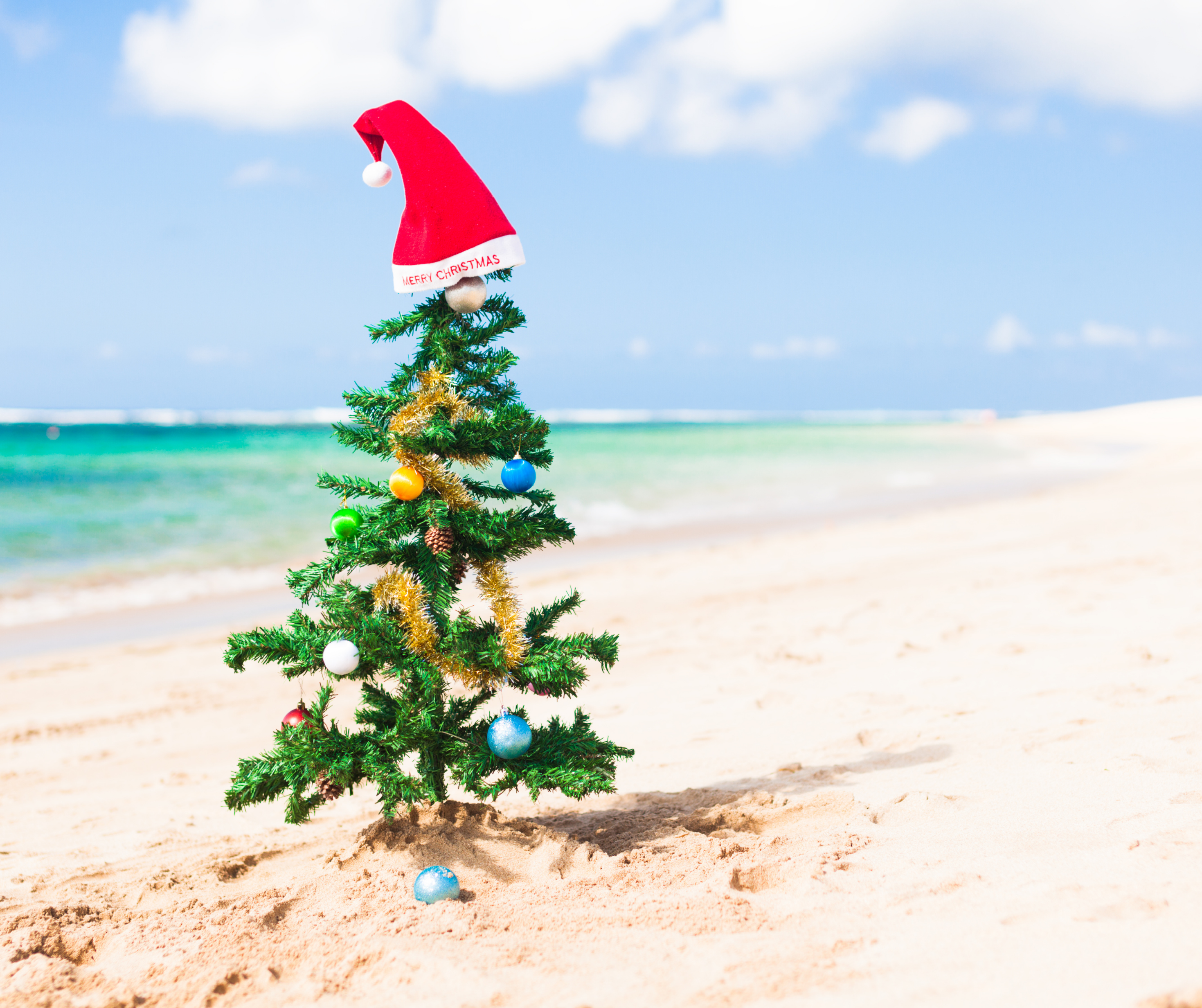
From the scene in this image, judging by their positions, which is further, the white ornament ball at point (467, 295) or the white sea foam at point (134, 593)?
the white sea foam at point (134, 593)

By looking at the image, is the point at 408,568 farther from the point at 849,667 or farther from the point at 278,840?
the point at 849,667

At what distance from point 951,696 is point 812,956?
9.58ft

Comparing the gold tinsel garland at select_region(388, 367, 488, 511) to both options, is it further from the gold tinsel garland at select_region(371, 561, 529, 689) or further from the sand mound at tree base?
the sand mound at tree base

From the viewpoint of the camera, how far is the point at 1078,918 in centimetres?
241

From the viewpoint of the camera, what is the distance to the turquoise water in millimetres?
13672

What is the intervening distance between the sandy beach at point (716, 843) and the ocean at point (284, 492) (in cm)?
226

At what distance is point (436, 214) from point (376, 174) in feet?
1.11

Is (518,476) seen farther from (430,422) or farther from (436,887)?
(436,887)

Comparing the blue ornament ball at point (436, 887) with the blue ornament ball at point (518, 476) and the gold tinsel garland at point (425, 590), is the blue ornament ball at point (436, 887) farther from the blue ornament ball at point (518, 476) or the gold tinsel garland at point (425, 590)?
the blue ornament ball at point (518, 476)

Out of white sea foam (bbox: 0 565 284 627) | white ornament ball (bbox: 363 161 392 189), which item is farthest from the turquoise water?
white ornament ball (bbox: 363 161 392 189)

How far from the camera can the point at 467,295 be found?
3.25 m

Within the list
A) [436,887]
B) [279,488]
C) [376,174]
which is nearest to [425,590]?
[436,887]

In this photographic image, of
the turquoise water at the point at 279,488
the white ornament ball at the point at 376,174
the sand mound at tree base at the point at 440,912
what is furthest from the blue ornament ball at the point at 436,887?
the turquoise water at the point at 279,488

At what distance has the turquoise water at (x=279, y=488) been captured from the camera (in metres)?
13.7
